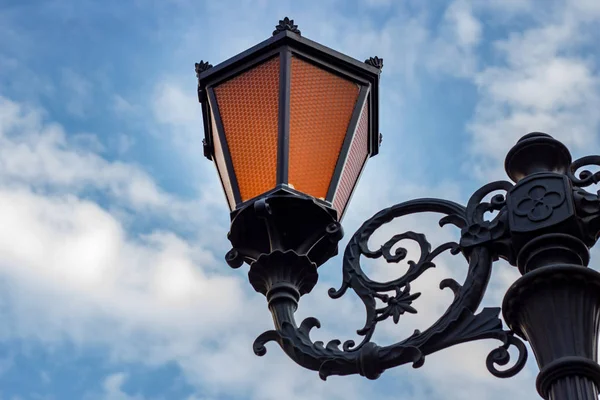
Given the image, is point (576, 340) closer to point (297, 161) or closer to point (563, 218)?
point (563, 218)

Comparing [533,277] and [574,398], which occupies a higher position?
[533,277]

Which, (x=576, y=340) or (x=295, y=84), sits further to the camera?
(x=295, y=84)

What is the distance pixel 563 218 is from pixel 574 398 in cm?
73

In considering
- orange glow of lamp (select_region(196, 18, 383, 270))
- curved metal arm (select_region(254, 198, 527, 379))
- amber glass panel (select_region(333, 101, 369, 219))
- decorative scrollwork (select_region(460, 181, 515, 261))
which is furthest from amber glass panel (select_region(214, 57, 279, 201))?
decorative scrollwork (select_region(460, 181, 515, 261))

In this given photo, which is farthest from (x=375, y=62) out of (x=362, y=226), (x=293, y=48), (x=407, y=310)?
(x=407, y=310)

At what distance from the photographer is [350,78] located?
553 centimetres

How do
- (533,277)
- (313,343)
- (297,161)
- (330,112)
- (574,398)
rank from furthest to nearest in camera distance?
(330,112) < (297,161) < (313,343) < (533,277) < (574,398)

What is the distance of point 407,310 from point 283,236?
0.60 metres

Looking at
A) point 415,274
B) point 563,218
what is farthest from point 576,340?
point 415,274

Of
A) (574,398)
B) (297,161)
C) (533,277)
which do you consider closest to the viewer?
(574,398)

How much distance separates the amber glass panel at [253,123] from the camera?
199 inches

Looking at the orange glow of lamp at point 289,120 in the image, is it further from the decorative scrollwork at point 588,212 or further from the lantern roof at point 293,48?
the decorative scrollwork at point 588,212

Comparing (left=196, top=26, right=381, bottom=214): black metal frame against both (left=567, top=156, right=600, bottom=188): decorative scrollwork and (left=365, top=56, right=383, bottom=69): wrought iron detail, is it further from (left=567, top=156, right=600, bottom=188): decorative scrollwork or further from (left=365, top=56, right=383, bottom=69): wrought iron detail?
(left=567, top=156, right=600, bottom=188): decorative scrollwork

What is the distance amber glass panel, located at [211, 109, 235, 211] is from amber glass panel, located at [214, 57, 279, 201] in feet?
0.22
